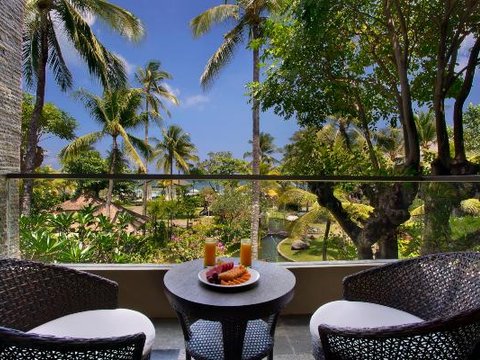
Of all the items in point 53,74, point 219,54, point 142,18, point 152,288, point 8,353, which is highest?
point 142,18

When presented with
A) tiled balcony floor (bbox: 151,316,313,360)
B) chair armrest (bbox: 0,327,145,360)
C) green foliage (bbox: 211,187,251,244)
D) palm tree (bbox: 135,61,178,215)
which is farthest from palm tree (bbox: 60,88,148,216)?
chair armrest (bbox: 0,327,145,360)

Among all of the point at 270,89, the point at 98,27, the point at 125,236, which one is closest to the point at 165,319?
the point at 125,236

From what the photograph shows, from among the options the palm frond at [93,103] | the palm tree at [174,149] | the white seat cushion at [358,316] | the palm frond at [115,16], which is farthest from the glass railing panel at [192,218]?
the palm tree at [174,149]

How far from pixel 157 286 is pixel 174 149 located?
79.9 ft

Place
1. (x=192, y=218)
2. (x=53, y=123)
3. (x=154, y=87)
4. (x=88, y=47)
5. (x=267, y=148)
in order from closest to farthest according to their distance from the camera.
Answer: (x=192, y=218) → (x=88, y=47) → (x=53, y=123) → (x=154, y=87) → (x=267, y=148)

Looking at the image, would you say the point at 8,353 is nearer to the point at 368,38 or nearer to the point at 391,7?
the point at 391,7

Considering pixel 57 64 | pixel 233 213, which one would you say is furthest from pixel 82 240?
pixel 57 64

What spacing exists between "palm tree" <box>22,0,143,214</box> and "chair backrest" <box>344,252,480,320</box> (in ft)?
38.6

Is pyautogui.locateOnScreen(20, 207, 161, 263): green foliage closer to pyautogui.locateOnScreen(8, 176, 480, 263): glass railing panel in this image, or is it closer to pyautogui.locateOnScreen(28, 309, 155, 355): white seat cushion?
pyautogui.locateOnScreen(8, 176, 480, 263): glass railing panel

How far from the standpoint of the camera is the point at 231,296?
163 cm

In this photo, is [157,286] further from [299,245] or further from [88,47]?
[88,47]

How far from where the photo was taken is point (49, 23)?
11.3 meters

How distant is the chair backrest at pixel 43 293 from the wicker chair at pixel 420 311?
114 cm

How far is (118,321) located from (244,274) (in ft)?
2.16
